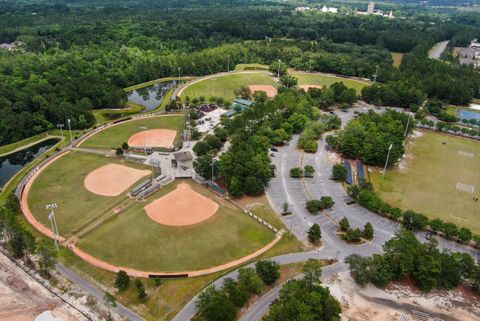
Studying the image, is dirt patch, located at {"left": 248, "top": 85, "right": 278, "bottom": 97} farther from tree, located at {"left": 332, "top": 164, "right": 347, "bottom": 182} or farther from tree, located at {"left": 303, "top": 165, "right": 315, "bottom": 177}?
tree, located at {"left": 332, "top": 164, "right": 347, "bottom": 182}

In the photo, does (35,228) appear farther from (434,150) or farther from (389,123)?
(434,150)

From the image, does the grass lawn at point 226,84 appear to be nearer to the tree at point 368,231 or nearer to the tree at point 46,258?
the tree at point 368,231

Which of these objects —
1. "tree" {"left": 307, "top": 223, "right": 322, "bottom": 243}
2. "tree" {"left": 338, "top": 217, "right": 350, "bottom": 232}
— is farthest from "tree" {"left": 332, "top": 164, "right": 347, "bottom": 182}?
"tree" {"left": 307, "top": 223, "right": 322, "bottom": 243}

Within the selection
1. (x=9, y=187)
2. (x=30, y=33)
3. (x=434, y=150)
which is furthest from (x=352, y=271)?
(x=30, y=33)

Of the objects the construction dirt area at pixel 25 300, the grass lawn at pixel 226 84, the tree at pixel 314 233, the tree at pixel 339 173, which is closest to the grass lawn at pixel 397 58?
the grass lawn at pixel 226 84

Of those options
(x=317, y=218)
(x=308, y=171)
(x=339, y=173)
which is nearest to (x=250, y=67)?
(x=308, y=171)

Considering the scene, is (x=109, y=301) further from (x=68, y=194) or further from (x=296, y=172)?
(x=296, y=172)
